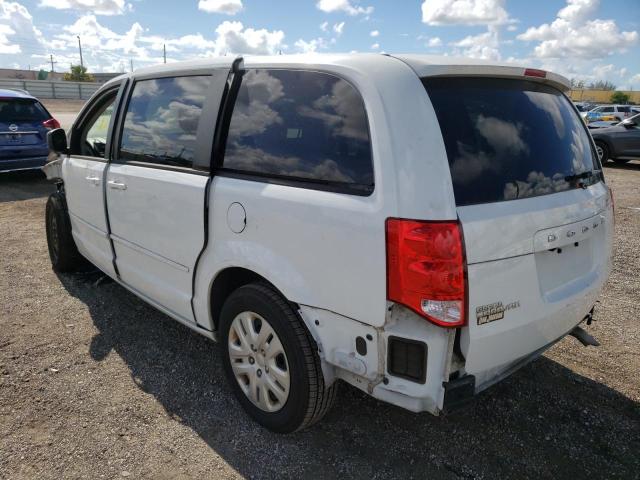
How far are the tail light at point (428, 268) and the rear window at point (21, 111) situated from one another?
940 cm

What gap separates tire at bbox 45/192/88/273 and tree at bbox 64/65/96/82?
272 ft

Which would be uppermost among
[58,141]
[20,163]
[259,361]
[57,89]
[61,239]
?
[57,89]

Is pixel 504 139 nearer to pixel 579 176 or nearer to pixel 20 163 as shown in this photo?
pixel 579 176

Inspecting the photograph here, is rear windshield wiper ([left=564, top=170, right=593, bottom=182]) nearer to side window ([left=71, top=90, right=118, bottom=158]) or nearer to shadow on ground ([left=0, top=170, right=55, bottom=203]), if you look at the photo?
side window ([left=71, top=90, right=118, bottom=158])

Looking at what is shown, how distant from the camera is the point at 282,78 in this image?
245cm

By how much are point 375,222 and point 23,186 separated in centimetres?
948

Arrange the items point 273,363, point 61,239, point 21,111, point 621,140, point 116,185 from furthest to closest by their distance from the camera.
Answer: point 621,140
point 21,111
point 61,239
point 116,185
point 273,363

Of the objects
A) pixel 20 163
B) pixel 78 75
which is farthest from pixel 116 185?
pixel 78 75

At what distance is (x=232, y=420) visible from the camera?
9.07ft

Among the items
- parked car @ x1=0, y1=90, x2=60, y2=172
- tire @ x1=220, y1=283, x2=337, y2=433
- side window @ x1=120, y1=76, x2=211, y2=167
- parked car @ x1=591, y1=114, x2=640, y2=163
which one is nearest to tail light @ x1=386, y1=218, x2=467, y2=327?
tire @ x1=220, y1=283, x2=337, y2=433

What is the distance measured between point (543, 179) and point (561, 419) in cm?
141

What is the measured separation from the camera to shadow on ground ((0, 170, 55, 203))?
8.53 m

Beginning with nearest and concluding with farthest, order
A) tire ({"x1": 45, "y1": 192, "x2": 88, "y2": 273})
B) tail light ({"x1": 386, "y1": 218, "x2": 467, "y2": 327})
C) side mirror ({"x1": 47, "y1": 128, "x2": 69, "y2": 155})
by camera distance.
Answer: tail light ({"x1": 386, "y1": 218, "x2": 467, "y2": 327}) → side mirror ({"x1": 47, "y1": 128, "x2": 69, "y2": 155}) → tire ({"x1": 45, "y1": 192, "x2": 88, "y2": 273})

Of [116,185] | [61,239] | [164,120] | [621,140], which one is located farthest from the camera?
[621,140]
